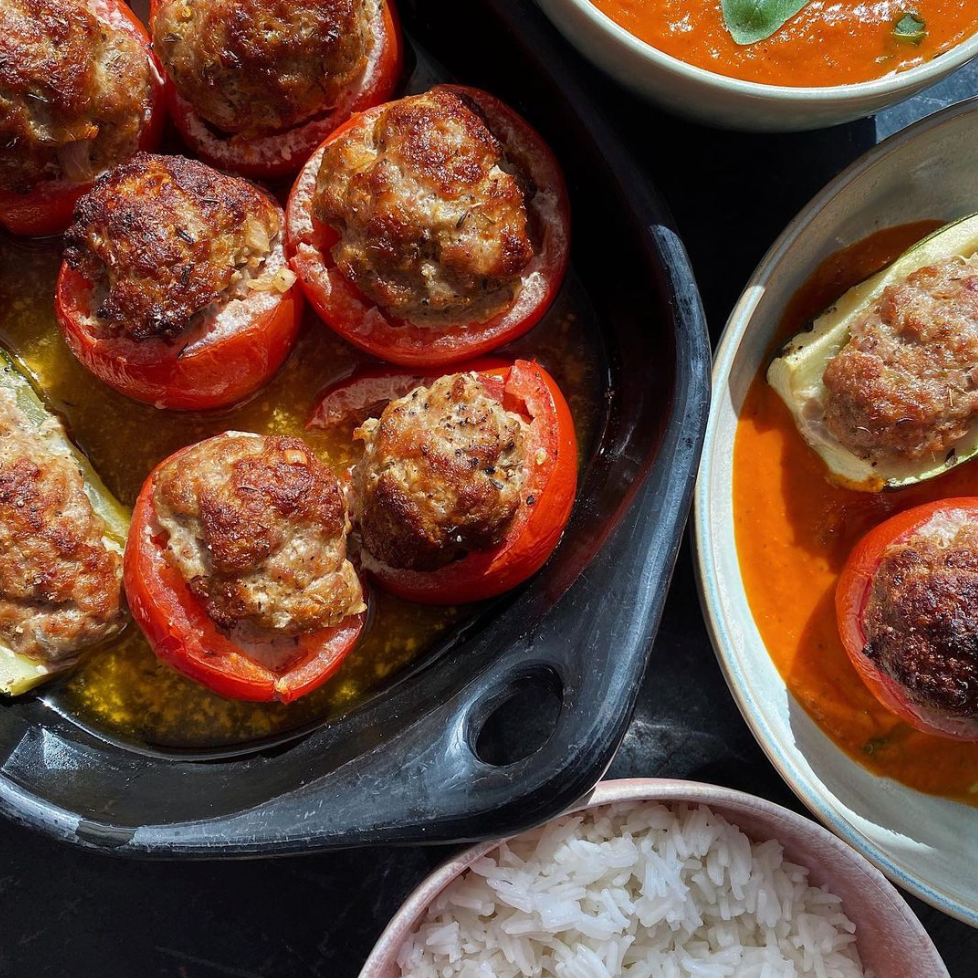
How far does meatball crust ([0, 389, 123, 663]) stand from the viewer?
2.17m

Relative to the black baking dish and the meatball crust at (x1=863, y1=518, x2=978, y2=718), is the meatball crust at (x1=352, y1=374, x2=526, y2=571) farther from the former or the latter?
the meatball crust at (x1=863, y1=518, x2=978, y2=718)

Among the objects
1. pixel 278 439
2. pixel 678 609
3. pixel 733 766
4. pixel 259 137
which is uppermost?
pixel 259 137

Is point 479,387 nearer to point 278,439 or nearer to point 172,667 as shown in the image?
point 278,439

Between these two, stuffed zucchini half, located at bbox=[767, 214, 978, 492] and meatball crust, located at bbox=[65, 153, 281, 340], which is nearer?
meatball crust, located at bbox=[65, 153, 281, 340]

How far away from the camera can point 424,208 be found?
2088mm

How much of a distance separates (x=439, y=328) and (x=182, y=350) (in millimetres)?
565

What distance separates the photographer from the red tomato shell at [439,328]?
89.0 inches

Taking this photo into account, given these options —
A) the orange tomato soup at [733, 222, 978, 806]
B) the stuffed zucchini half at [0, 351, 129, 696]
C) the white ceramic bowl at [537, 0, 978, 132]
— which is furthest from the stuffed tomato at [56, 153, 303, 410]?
the orange tomato soup at [733, 222, 978, 806]

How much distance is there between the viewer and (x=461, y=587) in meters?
2.27

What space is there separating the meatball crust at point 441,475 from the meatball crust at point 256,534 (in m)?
0.13

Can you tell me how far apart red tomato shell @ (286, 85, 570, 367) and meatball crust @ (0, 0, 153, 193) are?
42 cm

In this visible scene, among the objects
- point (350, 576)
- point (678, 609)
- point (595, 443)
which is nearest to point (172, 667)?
point (350, 576)

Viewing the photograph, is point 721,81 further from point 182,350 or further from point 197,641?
point 197,641

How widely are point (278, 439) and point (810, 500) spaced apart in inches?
51.3
